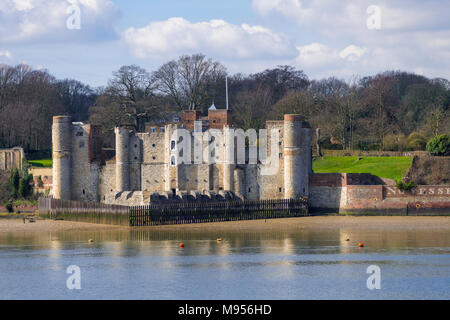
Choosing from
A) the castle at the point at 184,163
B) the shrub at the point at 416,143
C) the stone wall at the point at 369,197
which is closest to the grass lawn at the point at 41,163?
the castle at the point at 184,163

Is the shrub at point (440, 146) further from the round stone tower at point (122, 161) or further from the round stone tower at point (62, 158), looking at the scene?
the round stone tower at point (62, 158)

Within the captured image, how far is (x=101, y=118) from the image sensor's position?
81312 millimetres

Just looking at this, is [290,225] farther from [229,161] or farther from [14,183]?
[14,183]

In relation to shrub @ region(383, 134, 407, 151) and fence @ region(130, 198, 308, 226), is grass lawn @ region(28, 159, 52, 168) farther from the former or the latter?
shrub @ region(383, 134, 407, 151)

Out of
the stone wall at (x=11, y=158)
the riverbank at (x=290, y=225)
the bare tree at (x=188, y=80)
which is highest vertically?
the bare tree at (x=188, y=80)

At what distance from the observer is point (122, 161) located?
64.7 meters

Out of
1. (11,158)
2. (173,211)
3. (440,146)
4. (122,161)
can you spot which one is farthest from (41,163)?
(440,146)

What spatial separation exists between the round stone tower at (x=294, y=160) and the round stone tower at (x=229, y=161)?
13.5 ft

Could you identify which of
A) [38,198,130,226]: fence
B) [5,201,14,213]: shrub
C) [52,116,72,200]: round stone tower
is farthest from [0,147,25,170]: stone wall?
[38,198,130,226]: fence

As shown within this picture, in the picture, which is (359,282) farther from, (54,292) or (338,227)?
(338,227)

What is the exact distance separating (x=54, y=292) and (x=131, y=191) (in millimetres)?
27265

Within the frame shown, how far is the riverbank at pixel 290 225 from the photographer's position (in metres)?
54.7

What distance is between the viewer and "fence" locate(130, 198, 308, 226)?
56.2m

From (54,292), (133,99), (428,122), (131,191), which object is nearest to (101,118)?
(133,99)
